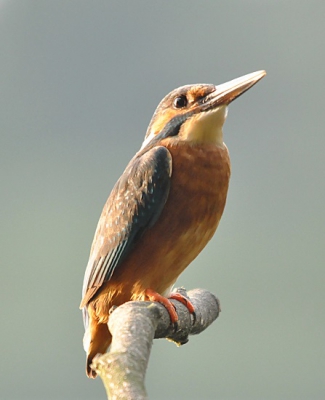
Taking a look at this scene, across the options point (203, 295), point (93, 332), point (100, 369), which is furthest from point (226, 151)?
point (100, 369)

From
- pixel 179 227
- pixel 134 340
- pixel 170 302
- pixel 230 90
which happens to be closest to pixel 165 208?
pixel 179 227

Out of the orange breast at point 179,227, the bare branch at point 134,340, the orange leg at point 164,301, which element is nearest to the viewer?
the bare branch at point 134,340

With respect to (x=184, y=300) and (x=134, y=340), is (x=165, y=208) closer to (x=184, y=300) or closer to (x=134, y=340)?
(x=184, y=300)

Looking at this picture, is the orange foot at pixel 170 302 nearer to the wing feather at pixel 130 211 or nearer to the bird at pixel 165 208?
the bird at pixel 165 208

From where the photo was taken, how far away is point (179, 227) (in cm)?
213

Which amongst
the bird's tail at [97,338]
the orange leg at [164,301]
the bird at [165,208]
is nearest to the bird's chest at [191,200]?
the bird at [165,208]

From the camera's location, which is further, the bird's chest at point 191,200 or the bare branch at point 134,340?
the bird's chest at point 191,200

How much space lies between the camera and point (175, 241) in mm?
2137

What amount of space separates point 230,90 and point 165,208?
1.14 ft

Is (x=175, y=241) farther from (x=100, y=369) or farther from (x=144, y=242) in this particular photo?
(x=100, y=369)

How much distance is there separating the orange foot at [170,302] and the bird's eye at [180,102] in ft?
1.65

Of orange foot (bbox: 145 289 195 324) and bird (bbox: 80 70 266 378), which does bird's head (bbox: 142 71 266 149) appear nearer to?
bird (bbox: 80 70 266 378)

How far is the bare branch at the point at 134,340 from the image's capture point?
1.29 m

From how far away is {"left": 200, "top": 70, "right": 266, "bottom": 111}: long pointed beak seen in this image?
6.73 ft
